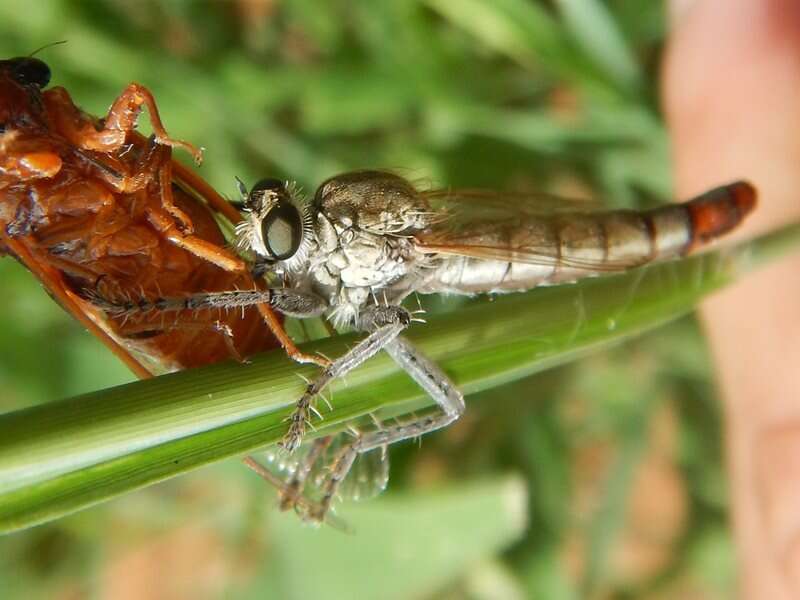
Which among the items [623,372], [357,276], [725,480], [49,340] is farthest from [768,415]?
[49,340]

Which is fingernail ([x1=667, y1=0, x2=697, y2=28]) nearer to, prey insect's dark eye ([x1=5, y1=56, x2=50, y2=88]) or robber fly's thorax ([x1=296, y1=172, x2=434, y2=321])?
robber fly's thorax ([x1=296, y1=172, x2=434, y2=321])

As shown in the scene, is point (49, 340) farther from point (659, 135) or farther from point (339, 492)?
point (659, 135)

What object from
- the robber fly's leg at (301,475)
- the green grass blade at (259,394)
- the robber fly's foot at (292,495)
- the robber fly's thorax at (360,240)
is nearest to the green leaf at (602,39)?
the green grass blade at (259,394)

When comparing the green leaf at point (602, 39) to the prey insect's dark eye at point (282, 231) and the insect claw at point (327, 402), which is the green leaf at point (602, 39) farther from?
the insect claw at point (327, 402)

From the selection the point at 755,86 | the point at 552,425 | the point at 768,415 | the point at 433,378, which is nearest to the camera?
the point at 433,378

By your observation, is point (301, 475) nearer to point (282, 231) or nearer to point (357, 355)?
point (357, 355)

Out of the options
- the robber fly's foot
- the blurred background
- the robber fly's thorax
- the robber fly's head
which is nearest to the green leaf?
the blurred background
